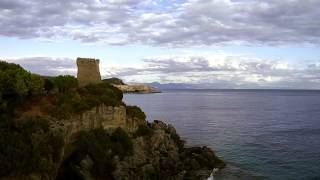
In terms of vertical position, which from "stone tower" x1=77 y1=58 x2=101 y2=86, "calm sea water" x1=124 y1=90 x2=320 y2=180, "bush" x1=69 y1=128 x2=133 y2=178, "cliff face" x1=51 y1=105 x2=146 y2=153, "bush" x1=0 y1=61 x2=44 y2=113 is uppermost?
"stone tower" x1=77 y1=58 x2=101 y2=86

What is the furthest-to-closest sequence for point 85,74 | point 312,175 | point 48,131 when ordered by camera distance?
point 85,74
point 312,175
point 48,131

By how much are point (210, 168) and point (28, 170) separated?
27.7 m

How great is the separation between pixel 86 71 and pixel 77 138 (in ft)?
60.0

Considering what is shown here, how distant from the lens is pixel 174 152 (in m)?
63.2

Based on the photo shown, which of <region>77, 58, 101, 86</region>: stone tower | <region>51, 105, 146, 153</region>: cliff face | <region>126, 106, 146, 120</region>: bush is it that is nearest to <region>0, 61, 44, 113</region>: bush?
<region>51, 105, 146, 153</region>: cliff face

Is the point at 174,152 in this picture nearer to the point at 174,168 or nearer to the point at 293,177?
the point at 174,168

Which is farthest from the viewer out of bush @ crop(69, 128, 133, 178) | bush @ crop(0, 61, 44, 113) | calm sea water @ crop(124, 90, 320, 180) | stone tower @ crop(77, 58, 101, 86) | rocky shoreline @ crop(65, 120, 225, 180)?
stone tower @ crop(77, 58, 101, 86)

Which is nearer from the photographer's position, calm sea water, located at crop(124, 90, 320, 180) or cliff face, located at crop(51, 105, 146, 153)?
cliff face, located at crop(51, 105, 146, 153)

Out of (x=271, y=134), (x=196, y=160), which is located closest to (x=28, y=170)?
(x=196, y=160)

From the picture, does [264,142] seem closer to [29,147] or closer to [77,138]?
[77,138]

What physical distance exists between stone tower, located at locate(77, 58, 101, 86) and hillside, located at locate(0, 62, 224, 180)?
3.23 meters

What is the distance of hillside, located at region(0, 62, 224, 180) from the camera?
150 feet

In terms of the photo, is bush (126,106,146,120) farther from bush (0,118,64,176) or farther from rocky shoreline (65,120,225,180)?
bush (0,118,64,176)

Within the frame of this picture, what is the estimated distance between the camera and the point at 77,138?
53.6m
